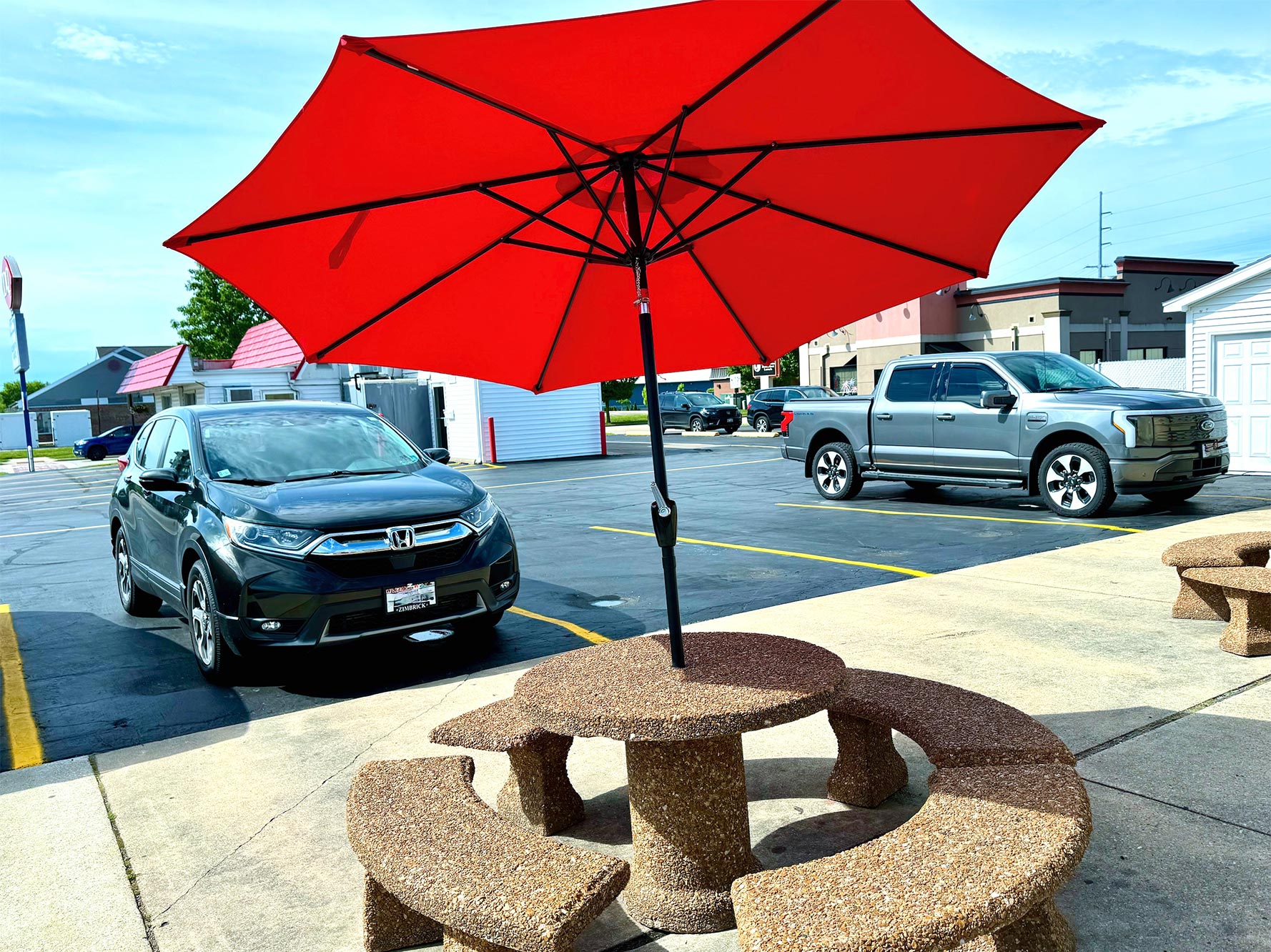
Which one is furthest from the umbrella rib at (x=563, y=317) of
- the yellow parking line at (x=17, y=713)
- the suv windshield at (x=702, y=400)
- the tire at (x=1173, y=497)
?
the suv windshield at (x=702, y=400)

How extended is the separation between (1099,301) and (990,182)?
42668mm

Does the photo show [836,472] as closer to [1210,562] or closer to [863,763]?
[1210,562]

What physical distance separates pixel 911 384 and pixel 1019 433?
5.97ft

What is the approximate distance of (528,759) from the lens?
12.9ft

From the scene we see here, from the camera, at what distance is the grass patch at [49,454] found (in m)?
46.8

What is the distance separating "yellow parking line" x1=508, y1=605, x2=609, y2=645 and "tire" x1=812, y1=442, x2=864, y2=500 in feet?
24.0

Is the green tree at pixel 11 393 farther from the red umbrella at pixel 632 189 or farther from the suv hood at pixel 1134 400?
the red umbrella at pixel 632 189

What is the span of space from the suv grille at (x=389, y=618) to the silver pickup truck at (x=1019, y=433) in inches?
319

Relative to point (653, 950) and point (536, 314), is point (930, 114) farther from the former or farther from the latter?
point (653, 950)

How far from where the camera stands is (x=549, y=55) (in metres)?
2.69

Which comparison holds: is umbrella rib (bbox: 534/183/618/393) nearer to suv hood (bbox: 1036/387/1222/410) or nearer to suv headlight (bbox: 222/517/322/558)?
suv headlight (bbox: 222/517/322/558)

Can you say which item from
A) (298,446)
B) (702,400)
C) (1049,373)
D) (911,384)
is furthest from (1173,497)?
(702,400)

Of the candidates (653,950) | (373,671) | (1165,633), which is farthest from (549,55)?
(1165,633)

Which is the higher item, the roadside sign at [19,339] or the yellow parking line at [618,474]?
the roadside sign at [19,339]
